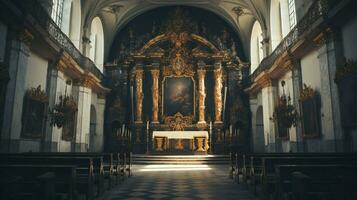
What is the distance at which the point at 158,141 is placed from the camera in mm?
17094

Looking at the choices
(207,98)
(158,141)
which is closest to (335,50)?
(158,141)

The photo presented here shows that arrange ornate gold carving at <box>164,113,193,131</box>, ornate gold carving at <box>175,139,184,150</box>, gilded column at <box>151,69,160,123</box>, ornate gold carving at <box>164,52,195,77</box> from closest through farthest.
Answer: ornate gold carving at <box>175,139,184,150</box>
ornate gold carving at <box>164,113,193,131</box>
gilded column at <box>151,69,160,123</box>
ornate gold carving at <box>164,52,195,77</box>

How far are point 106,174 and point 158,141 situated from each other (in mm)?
9842

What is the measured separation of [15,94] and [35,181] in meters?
6.66

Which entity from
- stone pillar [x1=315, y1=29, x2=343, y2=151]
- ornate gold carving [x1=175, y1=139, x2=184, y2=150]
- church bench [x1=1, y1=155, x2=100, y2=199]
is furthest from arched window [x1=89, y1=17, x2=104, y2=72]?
church bench [x1=1, y1=155, x2=100, y2=199]

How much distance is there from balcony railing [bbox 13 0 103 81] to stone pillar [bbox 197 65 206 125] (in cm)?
758

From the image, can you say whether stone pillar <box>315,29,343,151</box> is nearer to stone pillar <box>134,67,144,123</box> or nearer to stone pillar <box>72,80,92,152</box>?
stone pillar <box>72,80,92,152</box>

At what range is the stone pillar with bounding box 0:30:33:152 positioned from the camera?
909 centimetres

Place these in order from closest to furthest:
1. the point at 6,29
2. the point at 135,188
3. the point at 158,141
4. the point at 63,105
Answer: the point at 135,188, the point at 6,29, the point at 63,105, the point at 158,141

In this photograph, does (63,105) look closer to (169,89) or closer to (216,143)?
(169,89)

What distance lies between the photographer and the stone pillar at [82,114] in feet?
51.3

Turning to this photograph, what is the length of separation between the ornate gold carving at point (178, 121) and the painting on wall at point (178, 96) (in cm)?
36

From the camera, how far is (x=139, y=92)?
20797 mm

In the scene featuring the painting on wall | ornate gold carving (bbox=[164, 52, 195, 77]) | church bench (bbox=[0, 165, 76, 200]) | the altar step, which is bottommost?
the altar step
